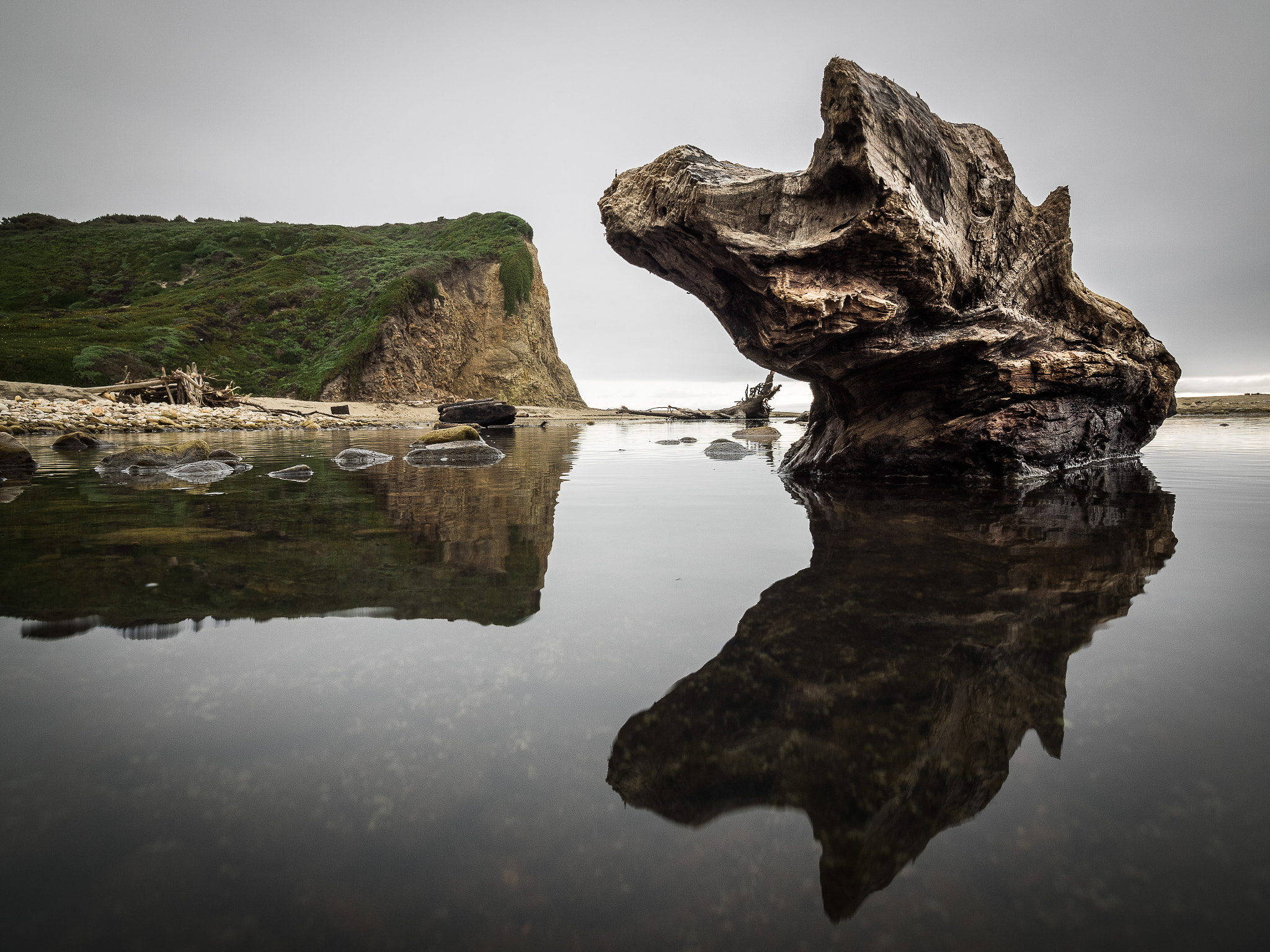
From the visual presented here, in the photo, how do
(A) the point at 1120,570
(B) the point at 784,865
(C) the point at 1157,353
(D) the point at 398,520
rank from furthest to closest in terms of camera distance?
1. (C) the point at 1157,353
2. (D) the point at 398,520
3. (A) the point at 1120,570
4. (B) the point at 784,865

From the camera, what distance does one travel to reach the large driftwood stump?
232 inches

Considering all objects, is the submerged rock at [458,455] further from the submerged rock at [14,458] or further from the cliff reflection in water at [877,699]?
the cliff reflection in water at [877,699]

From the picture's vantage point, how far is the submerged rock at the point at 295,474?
698 centimetres

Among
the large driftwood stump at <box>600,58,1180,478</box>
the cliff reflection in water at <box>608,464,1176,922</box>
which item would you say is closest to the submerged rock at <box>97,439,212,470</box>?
the large driftwood stump at <box>600,58,1180,478</box>

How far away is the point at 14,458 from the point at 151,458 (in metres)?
1.58

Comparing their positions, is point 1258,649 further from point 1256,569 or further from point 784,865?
point 784,865

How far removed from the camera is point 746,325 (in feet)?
23.5

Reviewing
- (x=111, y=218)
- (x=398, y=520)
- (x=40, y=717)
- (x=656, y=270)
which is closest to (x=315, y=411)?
(x=656, y=270)

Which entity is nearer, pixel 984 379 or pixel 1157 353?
pixel 984 379

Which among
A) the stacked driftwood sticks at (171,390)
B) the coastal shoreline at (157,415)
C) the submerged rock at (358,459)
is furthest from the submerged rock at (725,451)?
the stacked driftwood sticks at (171,390)

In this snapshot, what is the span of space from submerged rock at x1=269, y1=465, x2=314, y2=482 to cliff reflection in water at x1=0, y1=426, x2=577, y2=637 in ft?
3.49

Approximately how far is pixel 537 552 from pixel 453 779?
2.21 m

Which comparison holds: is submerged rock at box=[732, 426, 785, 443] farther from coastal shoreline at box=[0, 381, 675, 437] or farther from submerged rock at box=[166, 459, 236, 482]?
coastal shoreline at box=[0, 381, 675, 437]

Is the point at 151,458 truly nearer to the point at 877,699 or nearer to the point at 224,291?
the point at 877,699
